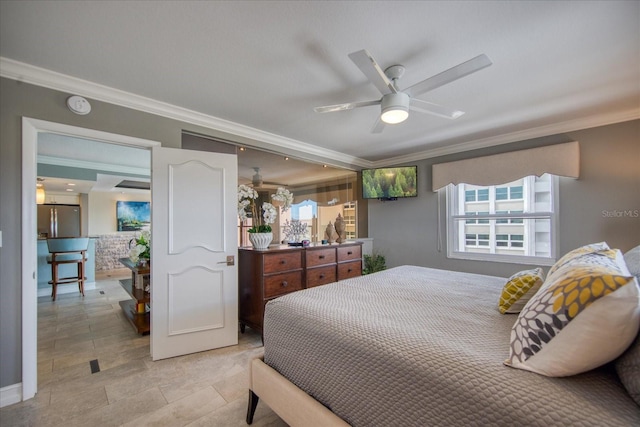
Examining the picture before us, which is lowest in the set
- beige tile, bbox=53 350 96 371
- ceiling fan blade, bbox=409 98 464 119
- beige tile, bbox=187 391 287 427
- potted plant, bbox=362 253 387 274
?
beige tile, bbox=53 350 96 371

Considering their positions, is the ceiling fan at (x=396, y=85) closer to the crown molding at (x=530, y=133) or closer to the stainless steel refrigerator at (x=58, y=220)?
the crown molding at (x=530, y=133)

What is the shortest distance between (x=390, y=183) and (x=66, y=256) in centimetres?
588

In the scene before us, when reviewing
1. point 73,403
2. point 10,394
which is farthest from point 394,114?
point 10,394

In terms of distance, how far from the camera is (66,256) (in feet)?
Result: 16.0

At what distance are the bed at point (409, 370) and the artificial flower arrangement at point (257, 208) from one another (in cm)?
142

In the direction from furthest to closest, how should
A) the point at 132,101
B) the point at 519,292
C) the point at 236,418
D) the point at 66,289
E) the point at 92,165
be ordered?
the point at 66,289 → the point at 92,165 → the point at 132,101 → the point at 236,418 → the point at 519,292

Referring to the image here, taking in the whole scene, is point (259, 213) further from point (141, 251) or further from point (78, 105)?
point (78, 105)

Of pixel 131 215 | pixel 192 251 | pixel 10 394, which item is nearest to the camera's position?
pixel 10 394

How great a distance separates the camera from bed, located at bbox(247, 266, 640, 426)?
82 centimetres

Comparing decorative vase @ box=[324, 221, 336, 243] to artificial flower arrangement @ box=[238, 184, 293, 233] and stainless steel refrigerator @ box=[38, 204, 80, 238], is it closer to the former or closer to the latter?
artificial flower arrangement @ box=[238, 184, 293, 233]

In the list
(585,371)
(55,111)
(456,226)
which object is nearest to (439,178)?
(456,226)

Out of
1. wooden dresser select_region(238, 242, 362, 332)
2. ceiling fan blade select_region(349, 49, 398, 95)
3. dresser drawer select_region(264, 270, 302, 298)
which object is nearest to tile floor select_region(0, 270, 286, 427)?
wooden dresser select_region(238, 242, 362, 332)

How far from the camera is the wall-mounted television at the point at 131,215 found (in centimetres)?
801

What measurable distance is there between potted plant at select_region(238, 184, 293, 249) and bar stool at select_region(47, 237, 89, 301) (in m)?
3.78
